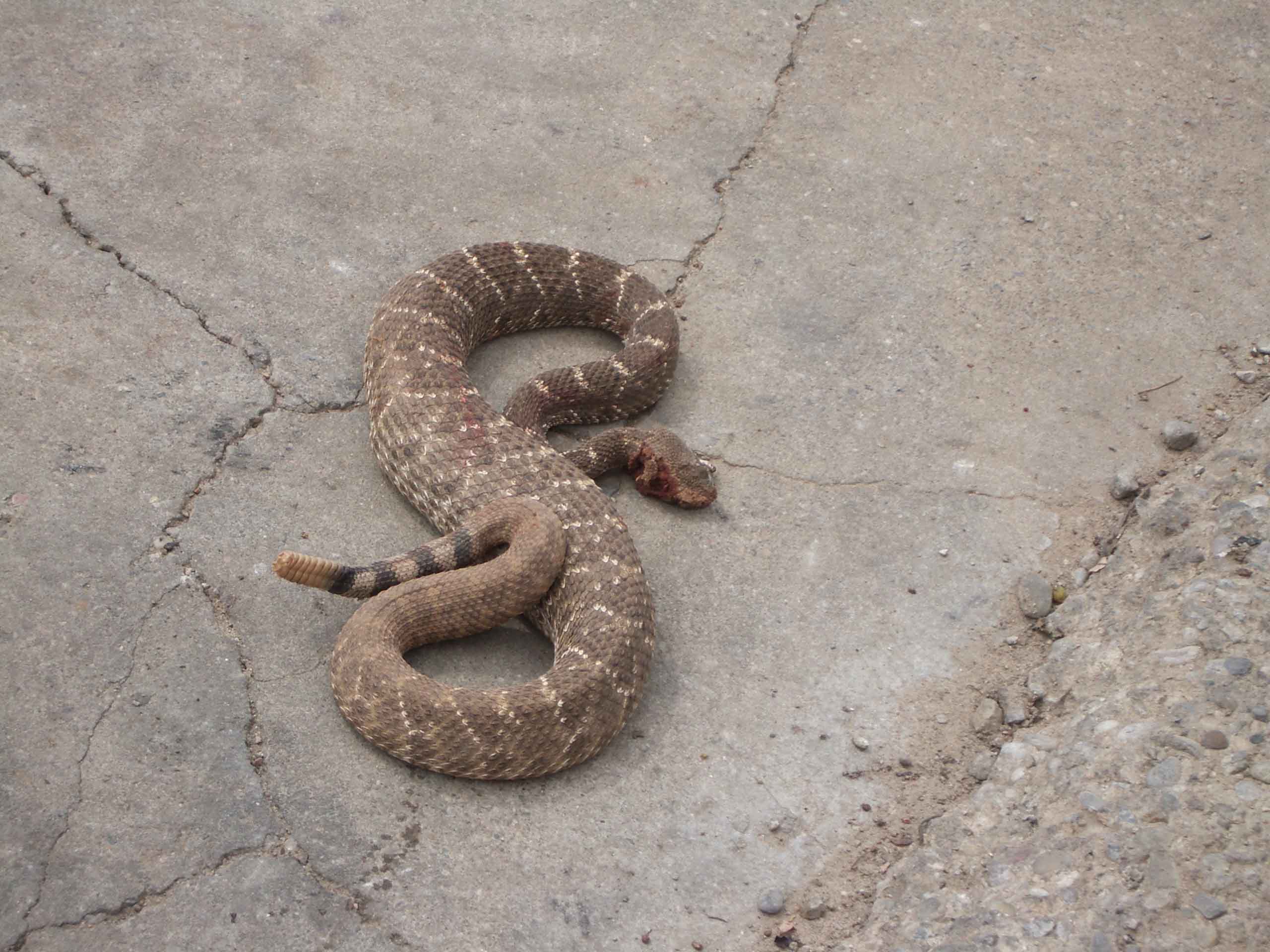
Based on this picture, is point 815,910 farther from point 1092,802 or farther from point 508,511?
point 508,511

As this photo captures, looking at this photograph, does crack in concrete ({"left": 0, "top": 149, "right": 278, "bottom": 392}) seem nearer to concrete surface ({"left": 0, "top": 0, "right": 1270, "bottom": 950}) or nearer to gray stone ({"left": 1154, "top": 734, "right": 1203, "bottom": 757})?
concrete surface ({"left": 0, "top": 0, "right": 1270, "bottom": 950})

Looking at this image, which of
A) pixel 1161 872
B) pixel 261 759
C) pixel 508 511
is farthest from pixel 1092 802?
pixel 261 759

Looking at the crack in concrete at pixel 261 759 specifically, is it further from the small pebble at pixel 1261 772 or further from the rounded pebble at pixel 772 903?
the small pebble at pixel 1261 772

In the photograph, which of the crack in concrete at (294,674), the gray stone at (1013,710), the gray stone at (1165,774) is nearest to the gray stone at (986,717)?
the gray stone at (1013,710)

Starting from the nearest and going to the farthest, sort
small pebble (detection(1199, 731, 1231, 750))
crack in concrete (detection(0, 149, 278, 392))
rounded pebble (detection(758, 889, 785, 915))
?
small pebble (detection(1199, 731, 1231, 750)) → rounded pebble (detection(758, 889, 785, 915)) → crack in concrete (detection(0, 149, 278, 392))

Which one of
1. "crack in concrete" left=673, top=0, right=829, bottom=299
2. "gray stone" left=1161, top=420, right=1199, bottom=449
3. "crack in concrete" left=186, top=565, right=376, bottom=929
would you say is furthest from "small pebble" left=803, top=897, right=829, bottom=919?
"crack in concrete" left=673, top=0, right=829, bottom=299

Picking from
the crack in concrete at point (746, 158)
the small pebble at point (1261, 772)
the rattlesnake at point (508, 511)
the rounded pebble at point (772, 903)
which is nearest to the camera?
the small pebble at point (1261, 772)
